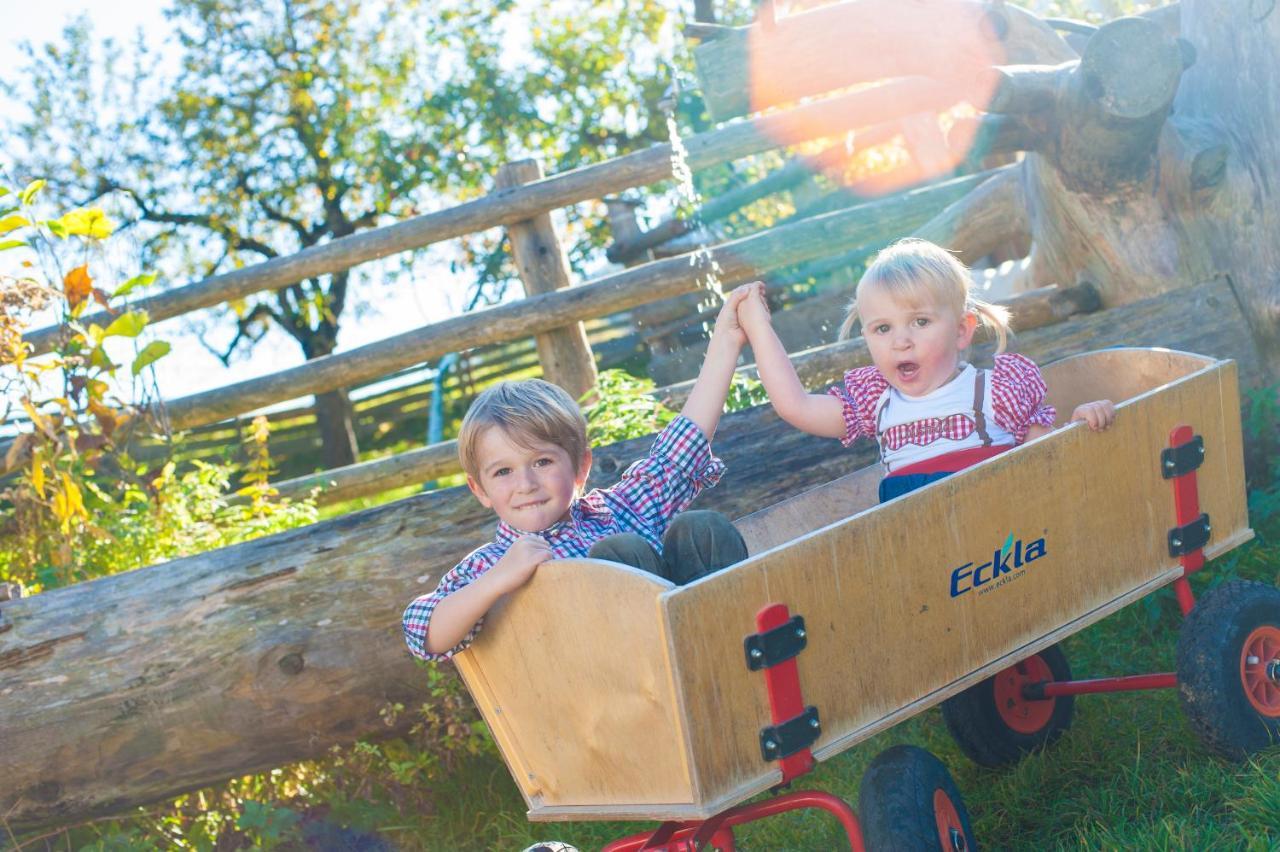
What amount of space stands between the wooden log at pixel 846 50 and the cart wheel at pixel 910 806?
3.32 meters

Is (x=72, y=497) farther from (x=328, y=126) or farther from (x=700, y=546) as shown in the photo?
(x=328, y=126)

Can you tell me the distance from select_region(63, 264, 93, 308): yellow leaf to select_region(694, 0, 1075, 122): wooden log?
2.48 m

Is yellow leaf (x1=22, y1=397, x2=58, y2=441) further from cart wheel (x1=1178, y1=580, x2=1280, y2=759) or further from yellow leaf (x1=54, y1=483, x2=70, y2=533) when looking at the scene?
cart wheel (x1=1178, y1=580, x2=1280, y2=759)

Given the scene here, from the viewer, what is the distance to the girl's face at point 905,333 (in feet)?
9.93

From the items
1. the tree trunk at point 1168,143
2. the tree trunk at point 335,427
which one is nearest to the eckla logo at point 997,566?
the tree trunk at point 1168,143

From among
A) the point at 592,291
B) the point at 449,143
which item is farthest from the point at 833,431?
the point at 449,143

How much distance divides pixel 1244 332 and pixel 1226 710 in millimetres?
1880

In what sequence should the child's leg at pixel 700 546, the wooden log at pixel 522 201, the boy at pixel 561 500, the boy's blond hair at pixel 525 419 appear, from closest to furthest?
the boy at pixel 561 500, the child's leg at pixel 700 546, the boy's blond hair at pixel 525 419, the wooden log at pixel 522 201

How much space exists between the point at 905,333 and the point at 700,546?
31.6 inches

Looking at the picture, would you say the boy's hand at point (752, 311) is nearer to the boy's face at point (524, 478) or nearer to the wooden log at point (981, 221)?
the boy's face at point (524, 478)

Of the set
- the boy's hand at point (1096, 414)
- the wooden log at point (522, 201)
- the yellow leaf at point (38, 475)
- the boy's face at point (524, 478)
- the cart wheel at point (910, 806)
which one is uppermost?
the wooden log at point (522, 201)

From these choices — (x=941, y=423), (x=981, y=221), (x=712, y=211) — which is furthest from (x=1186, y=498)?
(x=712, y=211)

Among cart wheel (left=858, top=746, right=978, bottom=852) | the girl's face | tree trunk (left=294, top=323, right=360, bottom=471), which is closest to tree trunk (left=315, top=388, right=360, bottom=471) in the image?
tree trunk (left=294, top=323, right=360, bottom=471)

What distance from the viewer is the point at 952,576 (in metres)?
2.51
